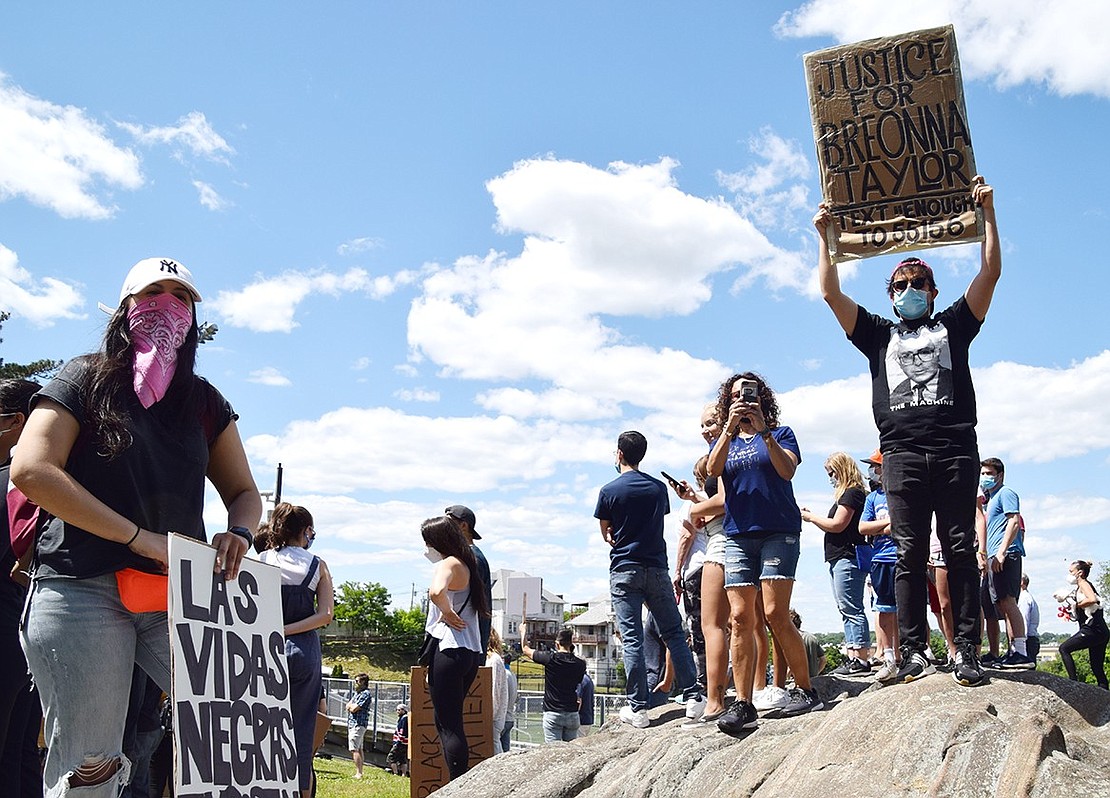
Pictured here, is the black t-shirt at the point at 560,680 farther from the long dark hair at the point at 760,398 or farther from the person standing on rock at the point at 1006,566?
the long dark hair at the point at 760,398

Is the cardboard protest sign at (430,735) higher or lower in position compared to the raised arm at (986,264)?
lower

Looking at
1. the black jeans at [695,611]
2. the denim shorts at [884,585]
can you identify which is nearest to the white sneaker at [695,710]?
the black jeans at [695,611]

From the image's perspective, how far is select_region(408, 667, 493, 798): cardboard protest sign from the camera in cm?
733

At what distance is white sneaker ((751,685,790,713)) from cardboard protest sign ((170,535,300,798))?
128 inches

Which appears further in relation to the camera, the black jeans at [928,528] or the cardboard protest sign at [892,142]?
the cardboard protest sign at [892,142]

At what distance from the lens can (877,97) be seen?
20.4ft

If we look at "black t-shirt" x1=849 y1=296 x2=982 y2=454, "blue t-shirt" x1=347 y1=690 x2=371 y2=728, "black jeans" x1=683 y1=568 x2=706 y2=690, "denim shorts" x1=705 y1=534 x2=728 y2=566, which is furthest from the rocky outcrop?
"blue t-shirt" x1=347 y1=690 x2=371 y2=728

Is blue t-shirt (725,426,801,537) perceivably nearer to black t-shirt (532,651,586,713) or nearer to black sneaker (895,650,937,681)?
black sneaker (895,650,937,681)

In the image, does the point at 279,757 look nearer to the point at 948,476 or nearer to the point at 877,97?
the point at 948,476

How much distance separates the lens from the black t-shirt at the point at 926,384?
5.32 metres

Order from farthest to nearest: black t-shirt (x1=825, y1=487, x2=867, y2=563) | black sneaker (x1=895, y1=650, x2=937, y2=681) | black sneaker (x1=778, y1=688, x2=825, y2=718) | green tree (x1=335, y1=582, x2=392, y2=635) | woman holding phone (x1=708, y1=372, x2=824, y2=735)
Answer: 1. green tree (x1=335, y1=582, x2=392, y2=635)
2. black t-shirt (x1=825, y1=487, x2=867, y2=563)
3. black sneaker (x1=778, y1=688, x2=825, y2=718)
4. woman holding phone (x1=708, y1=372, x2=824, y2=735)
5. black sneaker (x1=895, y1=650, x2=937, y2=681)

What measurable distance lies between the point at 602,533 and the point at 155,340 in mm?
4415

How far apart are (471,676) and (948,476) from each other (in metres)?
3.57

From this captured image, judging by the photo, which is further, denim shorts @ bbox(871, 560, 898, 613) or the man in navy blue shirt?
denim shorts @ bbox(871, 560, 898, 613)
